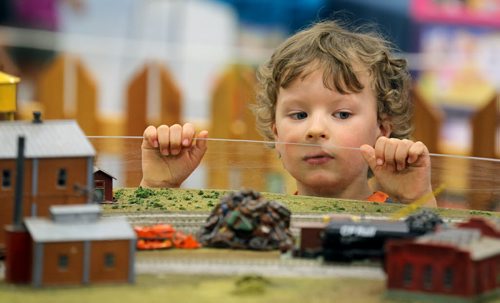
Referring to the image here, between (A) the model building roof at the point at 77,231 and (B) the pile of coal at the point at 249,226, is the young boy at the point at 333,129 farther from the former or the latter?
(A) the model building roof at the point at 77,231

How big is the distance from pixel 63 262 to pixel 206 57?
1279 cm

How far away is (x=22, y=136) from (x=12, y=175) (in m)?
0.18

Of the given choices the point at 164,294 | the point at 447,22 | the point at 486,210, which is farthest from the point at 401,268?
the point at 447,22

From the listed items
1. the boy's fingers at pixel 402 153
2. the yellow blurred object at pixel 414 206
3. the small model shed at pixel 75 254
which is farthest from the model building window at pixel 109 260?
the boy's fingers at pixel 402 153

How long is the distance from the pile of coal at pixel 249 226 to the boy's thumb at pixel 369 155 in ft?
5.42

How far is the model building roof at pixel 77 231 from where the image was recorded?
5857 mm

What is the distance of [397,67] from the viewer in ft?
31.0

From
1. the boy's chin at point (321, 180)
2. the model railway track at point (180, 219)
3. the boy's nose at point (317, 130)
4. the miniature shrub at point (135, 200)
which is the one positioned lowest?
the model railway track at point (180, 219)

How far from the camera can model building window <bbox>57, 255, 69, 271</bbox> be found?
5.86 metres

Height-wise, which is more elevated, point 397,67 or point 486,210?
point 397,67

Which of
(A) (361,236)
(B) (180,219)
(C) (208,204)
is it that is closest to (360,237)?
(A) (361,236)

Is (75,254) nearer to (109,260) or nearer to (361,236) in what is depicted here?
(109,260)

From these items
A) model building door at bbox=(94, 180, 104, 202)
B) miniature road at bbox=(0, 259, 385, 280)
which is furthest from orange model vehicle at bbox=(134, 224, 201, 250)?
model building door at bbox=(94, 180, 104, 202)

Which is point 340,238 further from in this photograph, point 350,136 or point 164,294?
point 350,136
